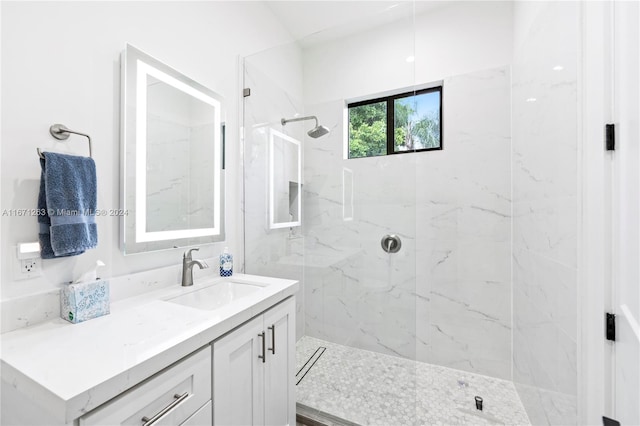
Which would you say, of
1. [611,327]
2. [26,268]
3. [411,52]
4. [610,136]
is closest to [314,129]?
[411,52]

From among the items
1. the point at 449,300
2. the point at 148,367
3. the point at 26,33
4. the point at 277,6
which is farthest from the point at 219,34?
the point at 449,300

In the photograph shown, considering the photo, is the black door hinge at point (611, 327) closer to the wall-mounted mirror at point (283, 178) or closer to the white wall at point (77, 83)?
the wall-mounted mirror at point (283, 178)

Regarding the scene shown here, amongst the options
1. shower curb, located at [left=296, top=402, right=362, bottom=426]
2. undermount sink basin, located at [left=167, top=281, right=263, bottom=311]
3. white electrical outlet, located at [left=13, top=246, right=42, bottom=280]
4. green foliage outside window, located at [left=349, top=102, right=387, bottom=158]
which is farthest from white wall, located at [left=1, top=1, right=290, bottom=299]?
shower curb, located at [left=296, top=402, right=362, bottom=426]

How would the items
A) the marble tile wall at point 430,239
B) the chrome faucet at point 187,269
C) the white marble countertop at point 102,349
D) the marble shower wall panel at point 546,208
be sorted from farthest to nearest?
the marble tile wall at point 430,239 < the chrome faucet at point 187,269 < the marble shower wall panel at point 546,208 < the white marble countertop at point 102,349

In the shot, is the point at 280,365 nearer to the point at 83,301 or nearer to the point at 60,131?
the point at 83,301

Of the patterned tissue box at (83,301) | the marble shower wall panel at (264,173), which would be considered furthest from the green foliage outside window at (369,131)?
the patterned tissue box at (83,301)

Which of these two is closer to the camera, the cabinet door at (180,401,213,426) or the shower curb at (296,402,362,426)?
the cabinet door at (180,401,213,426)

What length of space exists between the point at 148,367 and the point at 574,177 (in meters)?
1.57

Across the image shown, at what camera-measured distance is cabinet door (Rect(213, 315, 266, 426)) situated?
91 cm

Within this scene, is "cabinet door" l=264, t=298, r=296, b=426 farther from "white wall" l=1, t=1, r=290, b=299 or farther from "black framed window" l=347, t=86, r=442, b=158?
"black framed window" l=347, t=86, r=442, b=158

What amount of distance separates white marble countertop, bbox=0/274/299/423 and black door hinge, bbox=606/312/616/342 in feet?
4.01

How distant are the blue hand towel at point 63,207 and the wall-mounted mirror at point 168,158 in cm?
19

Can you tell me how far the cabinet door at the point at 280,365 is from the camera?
117 centimetres

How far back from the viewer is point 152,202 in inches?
48.9
